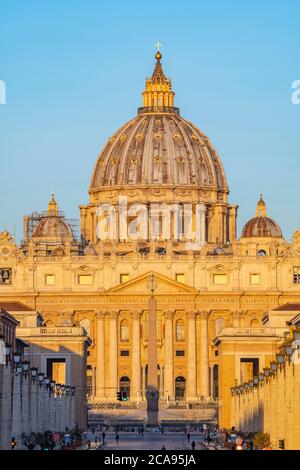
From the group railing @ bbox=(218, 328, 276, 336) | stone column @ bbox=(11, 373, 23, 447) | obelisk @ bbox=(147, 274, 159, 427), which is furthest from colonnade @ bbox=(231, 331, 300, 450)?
railing @ bbox=(218, 328, 276, 336)

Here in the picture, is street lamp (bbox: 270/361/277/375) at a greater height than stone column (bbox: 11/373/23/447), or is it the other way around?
street lamp (bbox: 270/361/277/375)

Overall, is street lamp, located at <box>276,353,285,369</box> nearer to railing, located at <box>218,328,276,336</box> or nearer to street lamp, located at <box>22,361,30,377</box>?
street lamp, located at <box>22,361,30,377</box>

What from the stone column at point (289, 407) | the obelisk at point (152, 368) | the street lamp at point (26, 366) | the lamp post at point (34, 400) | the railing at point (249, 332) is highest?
the railing at point (249, 332)

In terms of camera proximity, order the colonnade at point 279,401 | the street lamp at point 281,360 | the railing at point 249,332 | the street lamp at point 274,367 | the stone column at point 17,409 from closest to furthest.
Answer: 1. the colonnade at point 279,401
2. the street lamp at point 281,360
3. the stone column at point 17,409
4. the street lamp at point 274,367
5. the railing at point 249,332

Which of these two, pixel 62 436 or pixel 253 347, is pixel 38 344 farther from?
pixel 62 436

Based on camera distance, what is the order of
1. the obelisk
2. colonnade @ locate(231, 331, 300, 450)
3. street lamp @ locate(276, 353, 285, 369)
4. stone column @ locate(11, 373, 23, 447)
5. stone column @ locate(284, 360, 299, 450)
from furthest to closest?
the obelisk < stone column @ locate(11, 373, 23, 447) < street lamp @ locate(276, 353, 285, 369) < colonnade @ locate(231, 331, 300, 450) < stone column @ locate(284, 360, 299, 450)

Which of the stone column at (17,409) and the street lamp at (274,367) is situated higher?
the street lamp at (274,367)

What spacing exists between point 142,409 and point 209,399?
55.8 ft

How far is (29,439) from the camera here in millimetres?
94250

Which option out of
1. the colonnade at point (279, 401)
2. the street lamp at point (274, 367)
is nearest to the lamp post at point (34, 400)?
the colonnade at point (279, 401)

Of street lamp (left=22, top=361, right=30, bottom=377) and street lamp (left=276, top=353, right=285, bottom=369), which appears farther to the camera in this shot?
street lamp (left=22, top=361, right=30, bottom=377)

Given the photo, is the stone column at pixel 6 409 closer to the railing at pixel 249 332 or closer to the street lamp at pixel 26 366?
the street lamp at pixel 26 366

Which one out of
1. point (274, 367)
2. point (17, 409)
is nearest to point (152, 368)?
point (274, 367)
